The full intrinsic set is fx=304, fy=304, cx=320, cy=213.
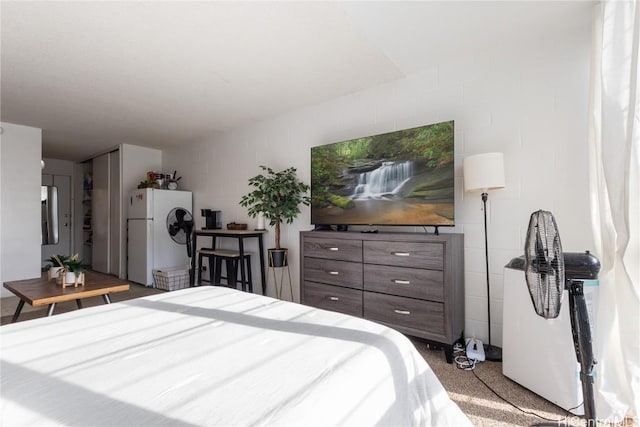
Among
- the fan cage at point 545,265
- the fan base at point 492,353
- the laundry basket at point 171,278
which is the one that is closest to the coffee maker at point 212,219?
the laundry basket at point 171,278

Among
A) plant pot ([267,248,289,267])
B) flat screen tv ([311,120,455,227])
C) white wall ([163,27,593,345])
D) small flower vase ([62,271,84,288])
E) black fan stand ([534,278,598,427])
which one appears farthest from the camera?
plant pot ([267,248,289,267])

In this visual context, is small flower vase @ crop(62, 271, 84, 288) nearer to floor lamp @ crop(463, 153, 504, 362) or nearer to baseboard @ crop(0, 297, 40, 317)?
baseboard @ crop(0, 297, 40, 317)

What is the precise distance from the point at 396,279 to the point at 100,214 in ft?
19.8

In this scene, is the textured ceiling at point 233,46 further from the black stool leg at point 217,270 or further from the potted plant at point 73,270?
the black stool leg at point 217,270

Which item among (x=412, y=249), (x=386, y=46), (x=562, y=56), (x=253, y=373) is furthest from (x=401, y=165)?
(x=253, y=373)

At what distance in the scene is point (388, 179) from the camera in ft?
8.72

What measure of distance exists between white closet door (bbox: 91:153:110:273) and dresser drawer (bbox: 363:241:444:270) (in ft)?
17.7

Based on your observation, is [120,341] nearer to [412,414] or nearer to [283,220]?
[412,414]

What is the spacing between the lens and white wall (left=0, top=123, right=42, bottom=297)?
418 centimetres

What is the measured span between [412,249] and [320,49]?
67.9 inches

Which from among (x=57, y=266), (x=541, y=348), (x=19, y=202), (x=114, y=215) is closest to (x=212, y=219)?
(x=57, y=266)

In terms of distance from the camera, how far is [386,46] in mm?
2377

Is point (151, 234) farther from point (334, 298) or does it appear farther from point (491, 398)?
point (491, 398)

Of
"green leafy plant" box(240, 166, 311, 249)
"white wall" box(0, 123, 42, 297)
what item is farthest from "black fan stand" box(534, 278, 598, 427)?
"white wall" box(0, 123, 42, 297)
